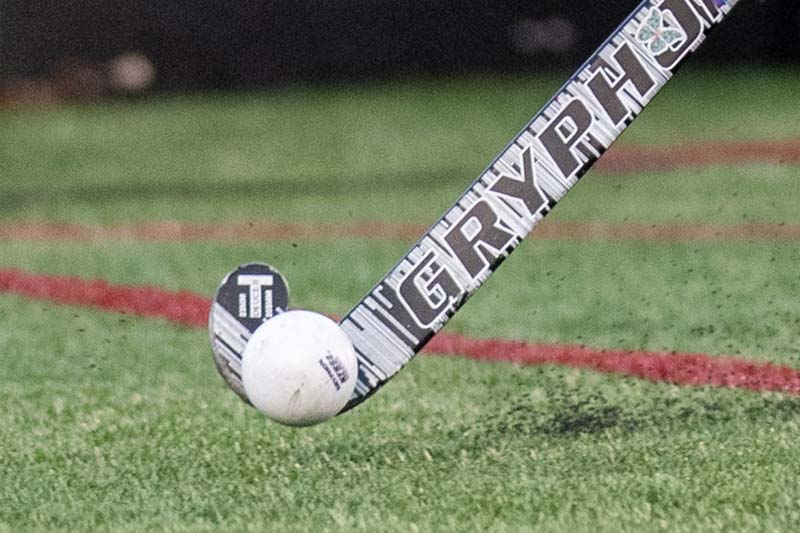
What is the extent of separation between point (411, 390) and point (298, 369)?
191cm

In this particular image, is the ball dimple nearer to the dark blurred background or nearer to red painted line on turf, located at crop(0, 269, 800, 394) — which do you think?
red painted line on turf, located at crop(0, 269, 800, 394)

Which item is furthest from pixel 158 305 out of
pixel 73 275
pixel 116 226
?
pixel 116 226

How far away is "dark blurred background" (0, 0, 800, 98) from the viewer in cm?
2466

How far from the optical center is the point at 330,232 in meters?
13.6

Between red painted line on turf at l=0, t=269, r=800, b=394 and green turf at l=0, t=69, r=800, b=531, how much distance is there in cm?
17

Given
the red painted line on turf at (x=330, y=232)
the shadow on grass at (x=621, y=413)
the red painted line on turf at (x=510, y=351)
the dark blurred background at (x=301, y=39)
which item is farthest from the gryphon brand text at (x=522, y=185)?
the dark blurred background at (x=301, y=39)

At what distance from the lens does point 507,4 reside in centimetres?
2542

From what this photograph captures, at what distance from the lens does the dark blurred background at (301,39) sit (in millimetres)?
24656

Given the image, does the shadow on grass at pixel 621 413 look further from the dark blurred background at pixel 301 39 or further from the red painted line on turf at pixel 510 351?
the dark blurred background at pixel 301 39

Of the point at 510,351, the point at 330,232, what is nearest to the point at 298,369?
the point at 510,351

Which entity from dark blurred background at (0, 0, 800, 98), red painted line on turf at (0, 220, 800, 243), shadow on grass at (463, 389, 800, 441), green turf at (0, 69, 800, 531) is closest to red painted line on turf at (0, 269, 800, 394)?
green turf at (0, 69, 800, 531)

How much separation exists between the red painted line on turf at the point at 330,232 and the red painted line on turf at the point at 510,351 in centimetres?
209

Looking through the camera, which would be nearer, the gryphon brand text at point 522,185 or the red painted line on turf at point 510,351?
the gryphon brand text at point 522,185

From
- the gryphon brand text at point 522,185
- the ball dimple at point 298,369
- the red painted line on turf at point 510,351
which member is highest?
the ball dimple at point 298,369
